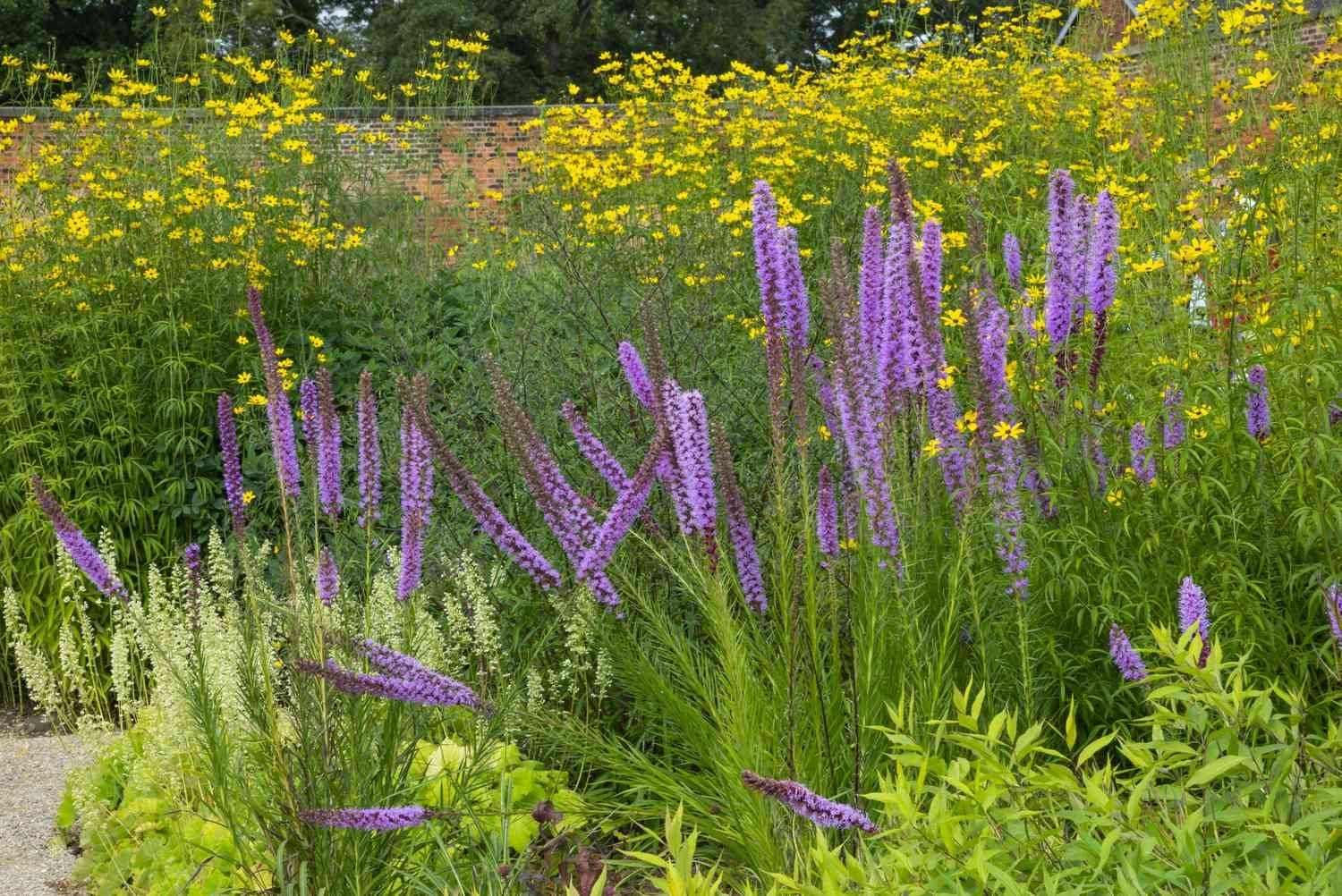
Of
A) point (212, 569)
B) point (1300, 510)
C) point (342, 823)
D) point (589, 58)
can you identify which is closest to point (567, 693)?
point (212, 569)

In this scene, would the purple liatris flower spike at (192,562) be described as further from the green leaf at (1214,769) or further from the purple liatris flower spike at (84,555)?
the green leaf at (1214,769)

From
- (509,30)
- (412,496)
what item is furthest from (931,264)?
(509,30)

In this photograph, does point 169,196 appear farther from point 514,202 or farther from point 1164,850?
point 1164,850

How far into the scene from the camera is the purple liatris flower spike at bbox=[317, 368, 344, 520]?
125 inches

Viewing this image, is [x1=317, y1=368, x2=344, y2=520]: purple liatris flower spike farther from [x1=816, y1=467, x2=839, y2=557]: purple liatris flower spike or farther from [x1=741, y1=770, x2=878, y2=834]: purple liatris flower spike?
[x1=741, y1=770, x2=878, y2=834]: purple liatris flower spike

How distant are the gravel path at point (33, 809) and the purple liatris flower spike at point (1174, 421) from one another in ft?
11.0

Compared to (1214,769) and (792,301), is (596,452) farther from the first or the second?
(1214,769)

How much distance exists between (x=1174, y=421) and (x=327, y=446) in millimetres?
2290

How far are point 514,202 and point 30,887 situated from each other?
19.0 ft

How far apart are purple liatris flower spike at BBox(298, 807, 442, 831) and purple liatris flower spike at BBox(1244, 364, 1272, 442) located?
7.75ft

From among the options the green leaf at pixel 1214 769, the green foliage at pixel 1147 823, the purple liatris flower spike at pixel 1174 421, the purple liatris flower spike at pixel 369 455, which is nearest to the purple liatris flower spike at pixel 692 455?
the purple liatris flower spike at pixel 369 455

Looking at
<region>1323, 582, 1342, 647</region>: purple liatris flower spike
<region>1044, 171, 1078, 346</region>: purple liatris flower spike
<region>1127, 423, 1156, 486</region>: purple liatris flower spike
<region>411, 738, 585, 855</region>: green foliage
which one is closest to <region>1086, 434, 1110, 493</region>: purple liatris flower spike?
<region>1127, 423, 1156, 486</region>: purple liatris flower spike

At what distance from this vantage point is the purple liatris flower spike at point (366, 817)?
2605 millimetres

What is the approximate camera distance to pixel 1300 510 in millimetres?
3344
